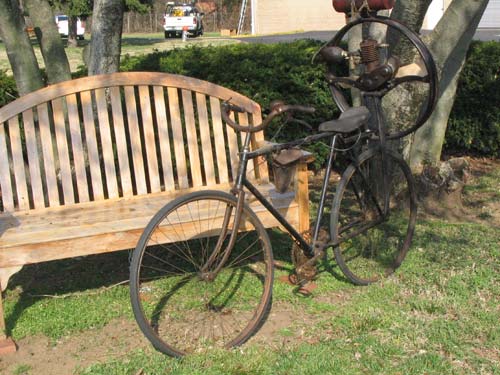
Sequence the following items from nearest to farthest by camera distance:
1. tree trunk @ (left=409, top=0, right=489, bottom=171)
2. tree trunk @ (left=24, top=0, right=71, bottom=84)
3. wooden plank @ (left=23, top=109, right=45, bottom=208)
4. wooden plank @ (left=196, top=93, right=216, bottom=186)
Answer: wooden plank @ (left=23, top=109, right=45, bottom=208)
wooden plank @ (left=196, top=93, right=216, bottom=186)
tree trunk @ (left=24, top=0, right=71, bottom=84)
tree trunk @ (left=409, top=0, right=489, bottom=171)

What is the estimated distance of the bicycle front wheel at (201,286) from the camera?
352cm

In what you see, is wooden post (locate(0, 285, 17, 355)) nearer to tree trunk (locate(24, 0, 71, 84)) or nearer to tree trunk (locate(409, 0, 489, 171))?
tree trunk (locate(24, 0, 71, 84))

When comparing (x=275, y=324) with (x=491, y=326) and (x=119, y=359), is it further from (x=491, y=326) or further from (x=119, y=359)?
(x=491, y=326)

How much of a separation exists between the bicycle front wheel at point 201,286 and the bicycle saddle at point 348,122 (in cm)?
73

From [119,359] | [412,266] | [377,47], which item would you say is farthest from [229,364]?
[377,47]

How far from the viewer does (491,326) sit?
3.84m

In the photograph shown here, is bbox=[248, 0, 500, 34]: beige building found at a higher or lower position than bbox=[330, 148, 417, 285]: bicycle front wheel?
lower

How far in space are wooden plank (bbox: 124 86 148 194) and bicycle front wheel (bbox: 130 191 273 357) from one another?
1.69ft

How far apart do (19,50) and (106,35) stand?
0.68 metres

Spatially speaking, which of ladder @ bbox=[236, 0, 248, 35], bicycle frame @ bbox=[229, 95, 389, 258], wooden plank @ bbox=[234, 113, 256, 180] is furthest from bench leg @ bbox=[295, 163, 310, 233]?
ladder @ bbox=[236, 0, 248, 35]

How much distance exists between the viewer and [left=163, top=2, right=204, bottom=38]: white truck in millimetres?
39781

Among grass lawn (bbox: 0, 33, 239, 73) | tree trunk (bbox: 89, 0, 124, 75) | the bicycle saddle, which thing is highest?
tree trunk (bbox: 89, 0, 124, 75)

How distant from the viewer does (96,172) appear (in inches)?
178

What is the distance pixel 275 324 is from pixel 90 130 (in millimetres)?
1723
